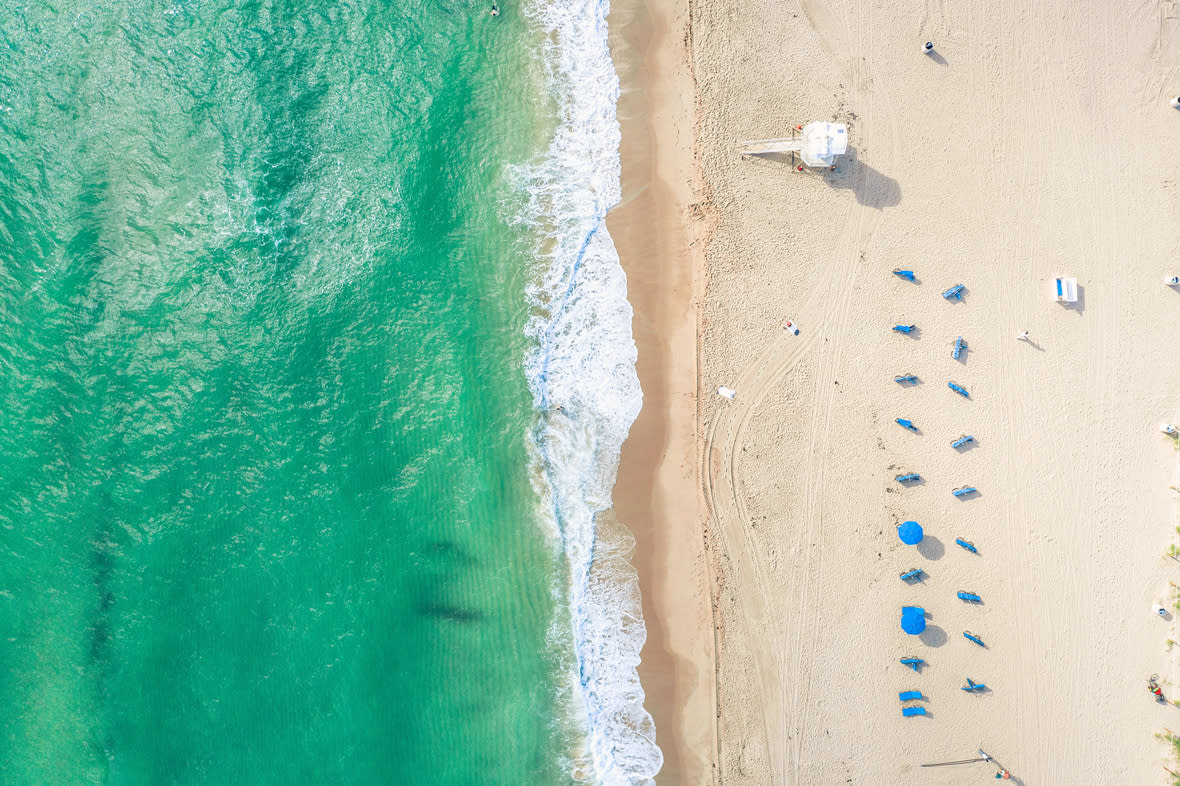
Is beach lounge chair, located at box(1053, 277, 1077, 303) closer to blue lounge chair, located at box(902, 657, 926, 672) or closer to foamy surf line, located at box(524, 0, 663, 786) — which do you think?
blue lounge chair, located at box(902, 657, 926, 672)

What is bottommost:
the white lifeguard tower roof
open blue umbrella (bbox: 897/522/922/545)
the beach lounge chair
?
→ open blue umbrella (bbox: 897/522/922/545)

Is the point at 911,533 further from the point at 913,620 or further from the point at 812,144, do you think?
the point at 812,144

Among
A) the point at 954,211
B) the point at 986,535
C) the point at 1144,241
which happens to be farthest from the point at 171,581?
the point at 1144,241

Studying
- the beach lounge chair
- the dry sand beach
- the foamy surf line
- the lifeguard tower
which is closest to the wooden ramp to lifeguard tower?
the lifeguard tower

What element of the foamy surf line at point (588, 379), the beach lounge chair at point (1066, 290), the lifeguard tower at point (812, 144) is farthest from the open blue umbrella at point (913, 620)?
the lifeguard tower at point (812, 144)

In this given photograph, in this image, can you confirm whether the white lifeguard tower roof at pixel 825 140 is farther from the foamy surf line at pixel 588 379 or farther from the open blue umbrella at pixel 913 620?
the open blue umbrella at pixel 913 620
